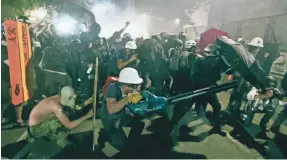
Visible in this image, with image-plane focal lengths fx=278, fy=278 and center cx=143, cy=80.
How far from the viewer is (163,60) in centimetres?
533

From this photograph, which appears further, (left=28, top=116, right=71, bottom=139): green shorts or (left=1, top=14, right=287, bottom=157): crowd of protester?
(left=1, top=14, right=287, bottom=157): crowd of protester

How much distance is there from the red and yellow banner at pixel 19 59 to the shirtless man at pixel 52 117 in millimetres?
1025

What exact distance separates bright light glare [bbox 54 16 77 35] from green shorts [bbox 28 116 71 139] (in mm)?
1594

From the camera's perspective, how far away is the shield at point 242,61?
4.96m

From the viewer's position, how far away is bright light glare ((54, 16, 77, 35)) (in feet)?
16.2

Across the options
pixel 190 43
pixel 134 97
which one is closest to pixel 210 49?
pixel 190 43

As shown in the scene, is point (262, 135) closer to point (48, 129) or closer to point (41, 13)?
point (48, 129)

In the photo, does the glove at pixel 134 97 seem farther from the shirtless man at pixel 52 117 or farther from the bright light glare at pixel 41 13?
the bright light glare at pixel 41 13

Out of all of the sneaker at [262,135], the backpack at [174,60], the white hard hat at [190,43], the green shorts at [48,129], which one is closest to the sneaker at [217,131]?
the sneaker at [262,135]

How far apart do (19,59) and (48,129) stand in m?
1.48

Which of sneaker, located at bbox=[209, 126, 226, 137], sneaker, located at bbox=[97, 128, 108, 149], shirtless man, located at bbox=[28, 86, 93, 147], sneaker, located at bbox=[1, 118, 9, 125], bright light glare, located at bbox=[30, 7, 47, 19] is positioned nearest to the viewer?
shirtless man, located at bbox=[28, 86, 93, 147]

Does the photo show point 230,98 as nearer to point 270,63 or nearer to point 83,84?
point 270,63

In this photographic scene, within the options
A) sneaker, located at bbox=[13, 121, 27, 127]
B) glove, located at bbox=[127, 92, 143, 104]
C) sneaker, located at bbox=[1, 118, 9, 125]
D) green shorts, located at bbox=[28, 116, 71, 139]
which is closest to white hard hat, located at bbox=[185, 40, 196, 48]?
glove, located at bbox=[127, 92, 143, 104]

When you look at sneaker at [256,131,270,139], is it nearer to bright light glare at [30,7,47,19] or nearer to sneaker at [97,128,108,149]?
sneaker at [97,128,108,149]
